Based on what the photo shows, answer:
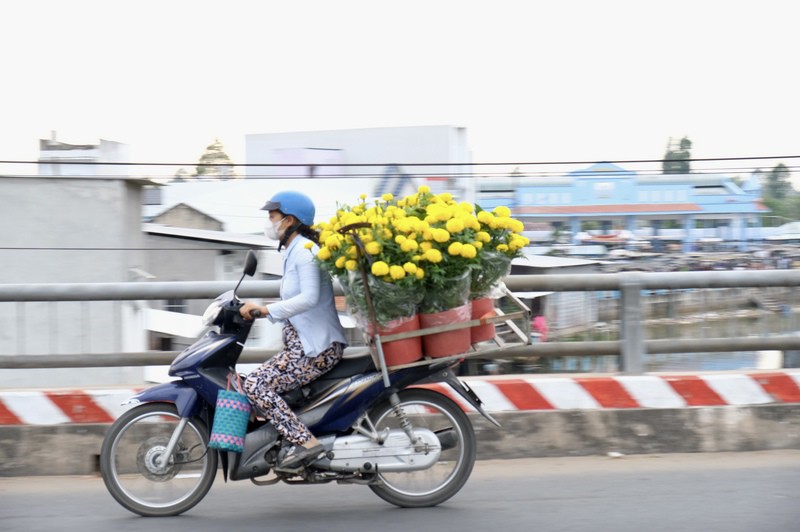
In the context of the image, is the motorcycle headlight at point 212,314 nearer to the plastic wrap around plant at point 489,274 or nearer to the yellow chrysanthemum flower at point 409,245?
the yellow chrysanthemum flower at point 409,245

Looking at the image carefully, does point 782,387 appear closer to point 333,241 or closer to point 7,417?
point 333,241

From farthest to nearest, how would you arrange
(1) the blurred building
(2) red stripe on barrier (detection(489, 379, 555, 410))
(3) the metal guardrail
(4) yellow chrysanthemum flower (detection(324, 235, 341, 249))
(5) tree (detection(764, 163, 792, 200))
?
(1) the blurred building
(5) tree (detection(764, 163, 792, 200))
(2) red stripe on barrier (detection(489, 379, 555, 410))
(3) the metal guardrail
(4) yellow chrysanthemum flower (detection(324, 235, 341, 249))

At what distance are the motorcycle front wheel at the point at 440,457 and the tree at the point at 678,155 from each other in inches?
493

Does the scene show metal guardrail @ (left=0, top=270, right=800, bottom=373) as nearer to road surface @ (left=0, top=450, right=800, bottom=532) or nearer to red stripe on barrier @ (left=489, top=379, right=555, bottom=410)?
red stripe on barrier @ (left=489, top=379, right=555, bottom=410)

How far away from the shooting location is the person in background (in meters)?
5.20

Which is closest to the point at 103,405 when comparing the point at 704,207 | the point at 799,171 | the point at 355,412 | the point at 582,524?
the point at 355,412

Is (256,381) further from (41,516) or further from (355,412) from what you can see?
(41,516)

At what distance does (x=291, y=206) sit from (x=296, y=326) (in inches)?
26.0

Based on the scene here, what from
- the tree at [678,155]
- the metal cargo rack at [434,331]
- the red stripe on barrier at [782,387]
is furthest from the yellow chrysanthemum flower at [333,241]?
the tree at [678,155]

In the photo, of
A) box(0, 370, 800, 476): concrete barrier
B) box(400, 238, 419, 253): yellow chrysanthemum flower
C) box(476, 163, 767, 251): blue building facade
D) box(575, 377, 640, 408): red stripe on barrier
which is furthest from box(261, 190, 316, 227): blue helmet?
box(476, 163, 767, 251): blue building facade

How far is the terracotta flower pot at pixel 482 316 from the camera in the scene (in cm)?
532

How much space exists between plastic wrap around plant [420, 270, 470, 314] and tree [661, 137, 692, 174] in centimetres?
1265

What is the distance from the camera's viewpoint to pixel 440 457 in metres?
5.45

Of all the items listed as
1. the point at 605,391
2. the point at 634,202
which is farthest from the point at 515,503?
the point at 634,202
